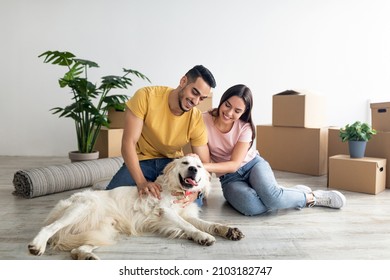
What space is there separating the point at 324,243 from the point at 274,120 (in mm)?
2150

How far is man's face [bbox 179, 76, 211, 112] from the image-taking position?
72.1 inches

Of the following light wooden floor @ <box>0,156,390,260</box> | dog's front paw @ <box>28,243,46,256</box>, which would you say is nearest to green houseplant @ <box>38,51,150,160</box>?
light wooden floor @ <box>0,156,390,260</box>

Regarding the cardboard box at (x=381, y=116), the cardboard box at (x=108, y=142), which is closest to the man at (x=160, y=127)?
the cardboard box at (x=108, y=142)

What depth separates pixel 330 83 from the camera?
15.3 ft

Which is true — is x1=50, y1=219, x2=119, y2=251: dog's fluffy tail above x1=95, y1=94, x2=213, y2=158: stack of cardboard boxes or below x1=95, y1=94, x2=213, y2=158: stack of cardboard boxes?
below

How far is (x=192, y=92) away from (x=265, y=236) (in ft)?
2.69

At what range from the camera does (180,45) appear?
455 centimetres

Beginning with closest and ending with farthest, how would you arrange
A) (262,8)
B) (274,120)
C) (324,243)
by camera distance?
(324,243)
(274,120)
(262,8)

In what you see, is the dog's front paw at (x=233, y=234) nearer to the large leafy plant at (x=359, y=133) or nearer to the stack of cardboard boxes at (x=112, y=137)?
the large leafy plant at (x=359, y=133)

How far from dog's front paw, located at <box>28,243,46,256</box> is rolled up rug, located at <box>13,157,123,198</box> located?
1105mm

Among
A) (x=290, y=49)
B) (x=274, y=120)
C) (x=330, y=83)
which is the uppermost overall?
(x=290, y=49)

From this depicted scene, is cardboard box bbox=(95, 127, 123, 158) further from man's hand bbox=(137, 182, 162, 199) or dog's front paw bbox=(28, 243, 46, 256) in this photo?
dog's front paw bbox=(28, 243, 46, 256)
